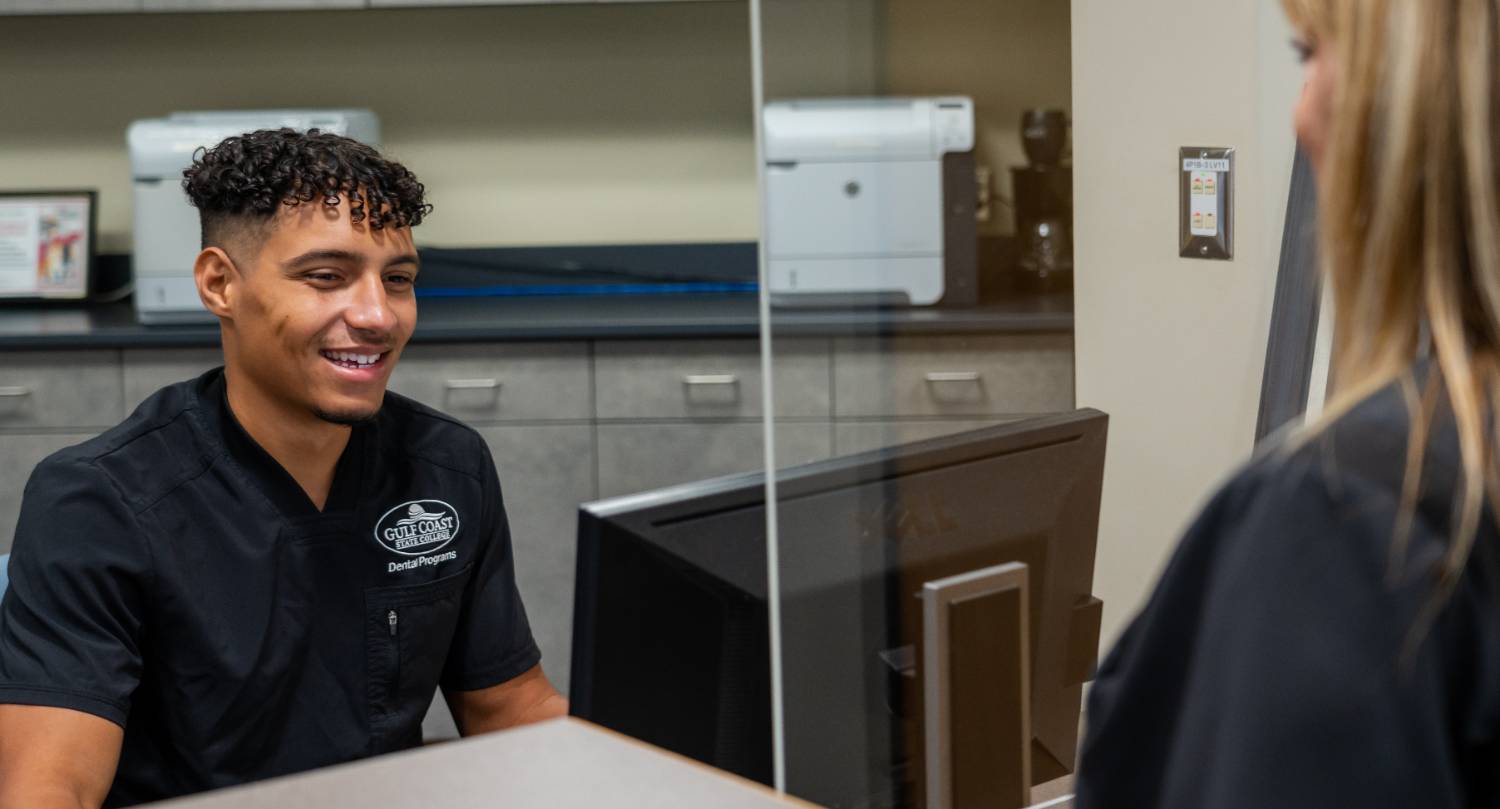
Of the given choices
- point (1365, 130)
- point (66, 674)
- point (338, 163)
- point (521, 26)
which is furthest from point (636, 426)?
point (1365, 130)

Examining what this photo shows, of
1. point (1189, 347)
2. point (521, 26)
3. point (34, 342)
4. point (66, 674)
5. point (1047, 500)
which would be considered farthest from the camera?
point (521, 26)

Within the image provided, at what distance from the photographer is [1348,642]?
1.63 ft

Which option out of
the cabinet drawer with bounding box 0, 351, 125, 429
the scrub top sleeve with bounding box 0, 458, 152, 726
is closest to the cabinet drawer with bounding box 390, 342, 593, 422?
the cabinet drawer with bounding box 0, 351, 125, 429

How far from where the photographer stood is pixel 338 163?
4.54ft

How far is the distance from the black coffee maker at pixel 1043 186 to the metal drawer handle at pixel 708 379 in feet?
1.95

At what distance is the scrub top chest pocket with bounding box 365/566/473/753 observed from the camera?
1.35 m

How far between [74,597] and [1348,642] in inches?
39.2

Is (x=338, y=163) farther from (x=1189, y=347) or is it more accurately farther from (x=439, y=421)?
(x=1189, y=347)

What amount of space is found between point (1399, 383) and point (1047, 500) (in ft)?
1.79

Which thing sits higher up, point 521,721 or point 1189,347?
point 1189,347

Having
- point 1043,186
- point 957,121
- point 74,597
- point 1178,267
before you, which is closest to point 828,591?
point 74,597

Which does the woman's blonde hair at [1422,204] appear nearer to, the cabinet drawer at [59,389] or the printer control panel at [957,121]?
the printer control panel at [957,121]

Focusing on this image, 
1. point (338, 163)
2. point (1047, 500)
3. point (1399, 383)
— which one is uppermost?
point (338, 163)

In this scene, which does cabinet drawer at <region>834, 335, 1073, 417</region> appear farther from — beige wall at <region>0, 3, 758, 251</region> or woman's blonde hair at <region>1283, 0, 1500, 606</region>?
beige wall at <region>0, 3, 758, 251</region>
